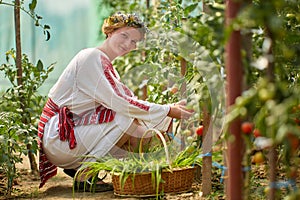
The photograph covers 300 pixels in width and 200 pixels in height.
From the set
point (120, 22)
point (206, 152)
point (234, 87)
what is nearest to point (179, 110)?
point (206, 152)

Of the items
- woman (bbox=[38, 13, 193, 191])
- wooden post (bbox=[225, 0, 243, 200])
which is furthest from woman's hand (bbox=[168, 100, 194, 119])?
wooden post (bbox=[225, 0, 243, 200])

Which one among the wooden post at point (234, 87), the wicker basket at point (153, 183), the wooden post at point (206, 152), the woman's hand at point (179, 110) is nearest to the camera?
the wooden post at point (234, 87)

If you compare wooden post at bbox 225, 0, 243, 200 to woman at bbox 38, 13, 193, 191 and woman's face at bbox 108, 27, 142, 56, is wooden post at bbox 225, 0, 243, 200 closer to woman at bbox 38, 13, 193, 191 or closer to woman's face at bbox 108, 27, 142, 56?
woman at bbox 38, 13, 193, 191

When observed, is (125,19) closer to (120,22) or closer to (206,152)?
(120,22)

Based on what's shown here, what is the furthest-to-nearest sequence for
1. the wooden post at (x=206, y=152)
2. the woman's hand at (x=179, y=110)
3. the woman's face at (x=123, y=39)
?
the woman's face at (x=123, y=39) → the woman's hand at (x=179, y=110) → the wooden post at (x=206, y=152)

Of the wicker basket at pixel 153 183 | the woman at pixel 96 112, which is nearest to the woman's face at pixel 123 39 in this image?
the woman at pixel 96 112

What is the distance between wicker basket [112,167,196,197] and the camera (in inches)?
124

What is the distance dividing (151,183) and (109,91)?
1.99 ft

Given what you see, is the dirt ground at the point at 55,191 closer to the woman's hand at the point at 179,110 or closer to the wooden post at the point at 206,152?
the wooden post at the point at 206,152

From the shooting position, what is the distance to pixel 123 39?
3643 millimetres

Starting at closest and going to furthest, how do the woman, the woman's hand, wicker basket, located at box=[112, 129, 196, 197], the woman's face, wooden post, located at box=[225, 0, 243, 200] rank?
wooden post, located at box=[225, 0, 243, 200] < wicker basket, located at box=[112, 129, 196, 197] < the woman's hand < the woman < the woman's face

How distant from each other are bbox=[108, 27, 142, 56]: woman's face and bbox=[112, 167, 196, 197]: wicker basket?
0.82m

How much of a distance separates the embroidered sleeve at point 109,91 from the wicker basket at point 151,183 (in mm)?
369

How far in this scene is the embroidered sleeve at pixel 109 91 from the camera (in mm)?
3410
